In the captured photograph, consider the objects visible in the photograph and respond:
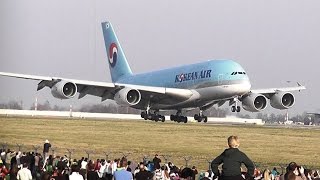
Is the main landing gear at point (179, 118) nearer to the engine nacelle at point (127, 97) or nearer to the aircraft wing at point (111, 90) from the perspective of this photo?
the aircraft wing at point (111, 90)

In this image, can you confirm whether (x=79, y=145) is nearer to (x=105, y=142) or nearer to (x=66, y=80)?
(x=105, y=142)


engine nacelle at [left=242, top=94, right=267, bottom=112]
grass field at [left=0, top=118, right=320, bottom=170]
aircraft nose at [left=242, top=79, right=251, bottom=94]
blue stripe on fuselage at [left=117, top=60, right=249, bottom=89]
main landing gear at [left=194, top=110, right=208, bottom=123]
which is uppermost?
blue stripe on fuselage at [left=117, top=60, right=249, bottom=89]

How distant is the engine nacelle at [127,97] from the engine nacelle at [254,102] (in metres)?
9.25

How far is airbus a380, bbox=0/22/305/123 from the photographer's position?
54.5 m

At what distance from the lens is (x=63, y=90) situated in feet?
177

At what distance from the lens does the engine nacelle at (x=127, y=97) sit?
56781mm

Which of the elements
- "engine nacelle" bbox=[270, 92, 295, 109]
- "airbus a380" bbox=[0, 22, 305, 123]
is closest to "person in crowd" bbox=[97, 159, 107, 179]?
"airbus a380" bbox=[0, 22, 305, 123]

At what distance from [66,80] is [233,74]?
13.1 metres

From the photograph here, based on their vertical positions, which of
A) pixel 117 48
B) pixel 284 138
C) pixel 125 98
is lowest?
pixel 284 138

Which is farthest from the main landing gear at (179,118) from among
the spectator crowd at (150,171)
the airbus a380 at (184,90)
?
the spectator crowd at (150,171)

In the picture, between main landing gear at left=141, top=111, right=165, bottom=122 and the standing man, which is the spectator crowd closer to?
the standing man

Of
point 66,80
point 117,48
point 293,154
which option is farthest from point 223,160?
point 117,48

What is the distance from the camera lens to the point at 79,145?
1690 inches

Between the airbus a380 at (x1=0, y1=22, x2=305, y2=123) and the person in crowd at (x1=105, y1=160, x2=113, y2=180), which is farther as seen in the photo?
the airbus a380 at (x1=0, y1=22, x2=305, y2=123)
